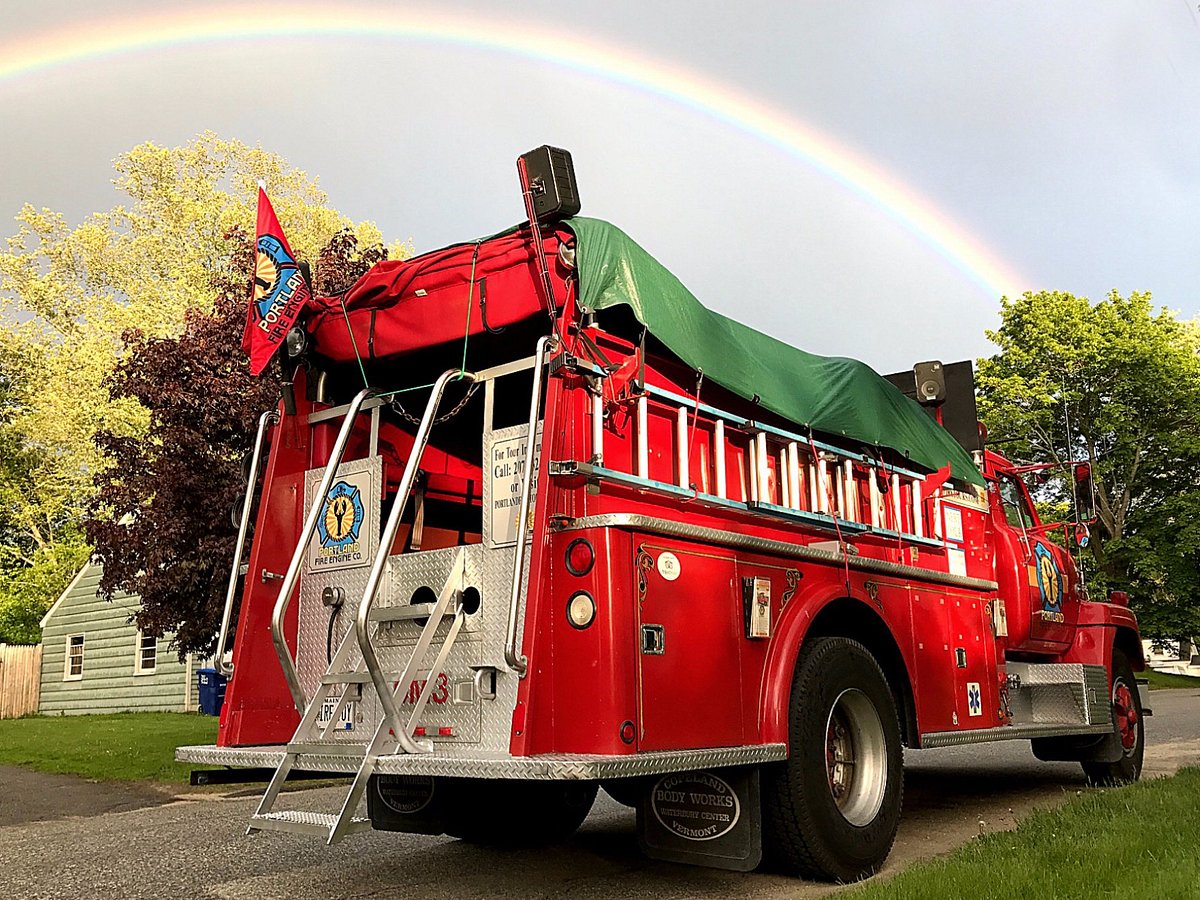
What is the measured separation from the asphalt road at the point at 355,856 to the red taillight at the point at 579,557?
1.83m

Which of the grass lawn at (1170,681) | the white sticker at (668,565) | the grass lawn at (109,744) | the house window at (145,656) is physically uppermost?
the white sticker at (668,565)

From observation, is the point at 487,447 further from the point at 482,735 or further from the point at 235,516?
the point at 235,516

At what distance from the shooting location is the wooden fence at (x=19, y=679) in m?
26.2

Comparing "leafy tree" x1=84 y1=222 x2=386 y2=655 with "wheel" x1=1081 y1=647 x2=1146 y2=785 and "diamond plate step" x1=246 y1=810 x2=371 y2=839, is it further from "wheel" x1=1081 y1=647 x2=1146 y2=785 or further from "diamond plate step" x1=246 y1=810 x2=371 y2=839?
"wheel" x1=1081 y1=647 x2=1146 y2=785

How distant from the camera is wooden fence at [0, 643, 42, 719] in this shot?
26172 millimetres

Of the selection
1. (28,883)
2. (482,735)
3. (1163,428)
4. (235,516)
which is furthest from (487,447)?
(1163,428)

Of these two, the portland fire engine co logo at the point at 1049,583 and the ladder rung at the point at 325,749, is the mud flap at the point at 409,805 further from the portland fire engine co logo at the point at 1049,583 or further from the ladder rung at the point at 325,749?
the portland fire engine co logo at the point at 1049,583

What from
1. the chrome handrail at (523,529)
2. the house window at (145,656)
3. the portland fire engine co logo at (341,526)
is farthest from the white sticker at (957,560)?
the house window at (145,656)

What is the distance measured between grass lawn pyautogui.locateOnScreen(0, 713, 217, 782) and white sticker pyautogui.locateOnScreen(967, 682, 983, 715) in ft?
25.8

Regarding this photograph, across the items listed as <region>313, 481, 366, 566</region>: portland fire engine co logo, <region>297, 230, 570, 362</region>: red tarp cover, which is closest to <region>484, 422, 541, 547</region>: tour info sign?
<region>297, 230, 570, 362</region>: red tarp cover

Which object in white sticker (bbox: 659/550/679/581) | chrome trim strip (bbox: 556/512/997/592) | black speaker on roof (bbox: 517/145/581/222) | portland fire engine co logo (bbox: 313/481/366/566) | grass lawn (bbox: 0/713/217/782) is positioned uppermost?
black speaker on roof (bbox: 517/145/581/222)

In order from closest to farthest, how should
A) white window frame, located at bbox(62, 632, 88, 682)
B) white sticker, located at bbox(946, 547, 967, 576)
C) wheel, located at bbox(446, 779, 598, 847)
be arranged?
wheel, located at bbox(446, 779, 598, 847), white sticker, located at bbox(946, 547, 967, 576), white window frame, located at bbox(62, 632, 88, 682)

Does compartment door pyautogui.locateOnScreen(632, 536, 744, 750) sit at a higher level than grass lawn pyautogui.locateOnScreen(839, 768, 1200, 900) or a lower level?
higher

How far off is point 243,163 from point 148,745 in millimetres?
17885
